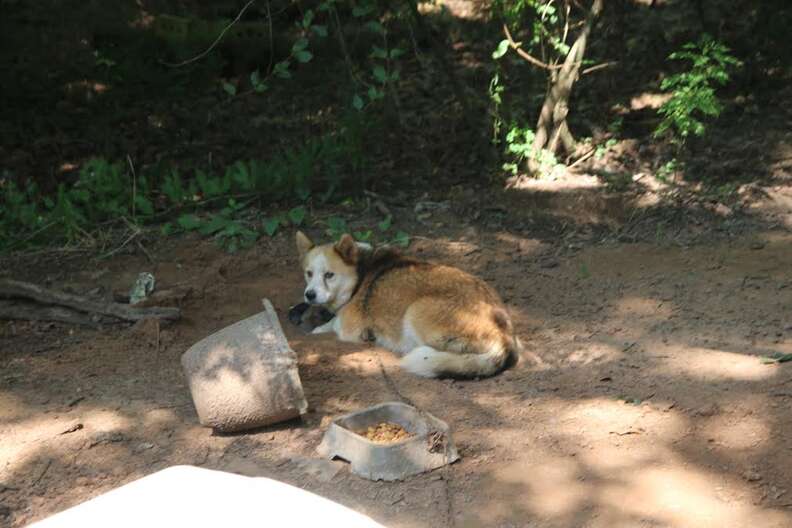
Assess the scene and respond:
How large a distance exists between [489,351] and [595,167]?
409cm

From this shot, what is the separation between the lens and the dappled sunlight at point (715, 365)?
491 cm

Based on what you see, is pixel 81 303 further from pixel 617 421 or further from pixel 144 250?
pixel 617 421

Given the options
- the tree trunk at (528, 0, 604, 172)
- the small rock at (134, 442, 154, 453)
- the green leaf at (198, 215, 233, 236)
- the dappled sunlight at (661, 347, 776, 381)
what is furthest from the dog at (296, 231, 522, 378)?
the tree trunk at (528, 0, 604, 172)

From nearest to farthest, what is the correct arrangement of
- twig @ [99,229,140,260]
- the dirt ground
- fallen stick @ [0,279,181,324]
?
1. the dirt ground
2. fallen stick @ [0,279,181,324]
3. twig @ [99,229,140,260]

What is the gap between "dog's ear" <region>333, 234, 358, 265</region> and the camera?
6.70 meters

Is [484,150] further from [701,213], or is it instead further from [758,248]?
[758,248]

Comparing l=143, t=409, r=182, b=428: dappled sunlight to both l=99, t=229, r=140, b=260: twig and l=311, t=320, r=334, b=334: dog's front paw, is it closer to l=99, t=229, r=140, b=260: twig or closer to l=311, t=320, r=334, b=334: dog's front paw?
l=311, t=320, r=334, b=334: dog's front paw

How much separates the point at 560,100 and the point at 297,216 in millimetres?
2972

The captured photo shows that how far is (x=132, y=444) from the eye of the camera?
471 cm

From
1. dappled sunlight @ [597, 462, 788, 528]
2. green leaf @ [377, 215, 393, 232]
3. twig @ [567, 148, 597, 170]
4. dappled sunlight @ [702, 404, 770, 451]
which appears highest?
twig @ [567, 148, 597, 170]

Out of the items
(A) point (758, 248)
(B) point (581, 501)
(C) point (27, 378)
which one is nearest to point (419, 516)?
(B) point (581, 501)

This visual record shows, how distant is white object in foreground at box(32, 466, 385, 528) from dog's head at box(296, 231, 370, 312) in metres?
4.75

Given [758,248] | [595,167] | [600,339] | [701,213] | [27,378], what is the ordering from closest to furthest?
[27,378] → [600,339] → [758,248] → [701,213] → [595,167]

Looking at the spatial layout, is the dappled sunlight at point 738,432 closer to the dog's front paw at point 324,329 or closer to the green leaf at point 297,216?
the dog's front paw at point 324,329
